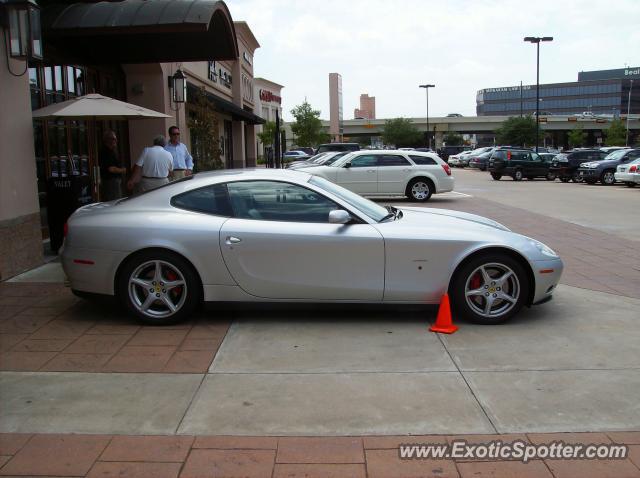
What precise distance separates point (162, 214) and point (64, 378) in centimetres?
177

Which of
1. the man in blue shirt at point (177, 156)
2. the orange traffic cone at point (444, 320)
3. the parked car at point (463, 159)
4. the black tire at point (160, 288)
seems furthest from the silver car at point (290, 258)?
the parked car at point (463, 159)

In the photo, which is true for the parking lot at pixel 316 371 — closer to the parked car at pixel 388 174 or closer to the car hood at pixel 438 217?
the car hood at pixel 438 217

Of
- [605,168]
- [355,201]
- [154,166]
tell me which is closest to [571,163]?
[605,168]

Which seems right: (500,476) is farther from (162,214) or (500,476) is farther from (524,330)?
(162,214)

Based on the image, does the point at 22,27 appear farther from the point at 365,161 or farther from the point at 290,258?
the point at 365,161

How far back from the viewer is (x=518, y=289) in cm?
557

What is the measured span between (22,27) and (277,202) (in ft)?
13.2

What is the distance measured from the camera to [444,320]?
5391 millimetres

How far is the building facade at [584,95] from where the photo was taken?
458 ft

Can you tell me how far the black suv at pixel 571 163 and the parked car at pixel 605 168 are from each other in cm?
75

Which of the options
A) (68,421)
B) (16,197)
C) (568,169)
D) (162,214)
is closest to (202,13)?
(16,197)

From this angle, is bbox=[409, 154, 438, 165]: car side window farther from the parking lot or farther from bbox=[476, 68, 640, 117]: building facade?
bbox=[476, 68, 640, 117]: building facade

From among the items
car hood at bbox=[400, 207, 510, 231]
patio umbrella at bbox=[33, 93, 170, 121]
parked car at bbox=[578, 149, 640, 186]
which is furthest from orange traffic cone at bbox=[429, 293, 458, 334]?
parked car at bbox=[578, 149, 640, 186]

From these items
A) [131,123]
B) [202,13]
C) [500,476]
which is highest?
[202,13]
